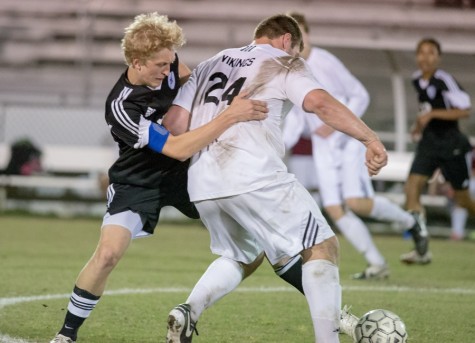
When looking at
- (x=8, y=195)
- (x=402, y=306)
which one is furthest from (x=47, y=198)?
(x=402, y=306)

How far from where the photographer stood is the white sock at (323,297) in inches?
186

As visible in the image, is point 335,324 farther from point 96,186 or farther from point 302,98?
point 96,186

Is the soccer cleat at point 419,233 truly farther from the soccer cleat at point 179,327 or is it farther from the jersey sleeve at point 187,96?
the soccer cleat at point 179,327

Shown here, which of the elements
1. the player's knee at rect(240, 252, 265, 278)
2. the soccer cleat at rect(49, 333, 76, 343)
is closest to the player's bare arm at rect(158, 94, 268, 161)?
the player's knee at rect(240, 252, 265, 278)

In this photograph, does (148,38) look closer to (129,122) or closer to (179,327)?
(129,122)

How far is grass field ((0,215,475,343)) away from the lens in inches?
232

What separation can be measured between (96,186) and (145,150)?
Answer: 978 centimetres

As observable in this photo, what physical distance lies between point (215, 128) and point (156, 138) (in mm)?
335

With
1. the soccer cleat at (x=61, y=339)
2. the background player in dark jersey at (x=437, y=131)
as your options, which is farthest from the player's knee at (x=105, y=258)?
the background player in dark jersey at (x=437, y=131)

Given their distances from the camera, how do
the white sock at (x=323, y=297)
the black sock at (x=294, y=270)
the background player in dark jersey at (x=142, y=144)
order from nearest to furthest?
the white sock at (x=323, y=297)
the background player in dark jersey at (x=142, y=144)
the black sock at (x=294, y=270)

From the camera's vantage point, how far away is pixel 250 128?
493cm

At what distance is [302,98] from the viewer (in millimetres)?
4754

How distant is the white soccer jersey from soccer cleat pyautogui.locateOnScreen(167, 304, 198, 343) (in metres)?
0.59

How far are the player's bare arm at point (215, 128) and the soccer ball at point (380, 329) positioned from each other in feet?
3.95
